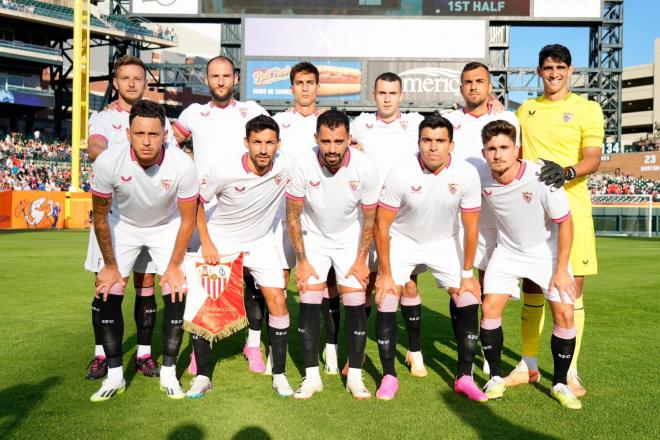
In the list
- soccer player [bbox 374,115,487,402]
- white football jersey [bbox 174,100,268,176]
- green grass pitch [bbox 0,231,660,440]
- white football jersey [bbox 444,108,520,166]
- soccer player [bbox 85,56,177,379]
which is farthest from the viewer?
white football jersey [bbox 174,100,268,176]

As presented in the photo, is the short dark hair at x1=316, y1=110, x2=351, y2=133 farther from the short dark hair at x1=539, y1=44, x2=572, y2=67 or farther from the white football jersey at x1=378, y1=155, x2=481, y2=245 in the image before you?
the short dark hair at x1=539, y1=44, x2=572, y2=67

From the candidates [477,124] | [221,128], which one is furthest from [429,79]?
[221,128]

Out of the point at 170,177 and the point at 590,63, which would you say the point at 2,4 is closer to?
the point at 590,63

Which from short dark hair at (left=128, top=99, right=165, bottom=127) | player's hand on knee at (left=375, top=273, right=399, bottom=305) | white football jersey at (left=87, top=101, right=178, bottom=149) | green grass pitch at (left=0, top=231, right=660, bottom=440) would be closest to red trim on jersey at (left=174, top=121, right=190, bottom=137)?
white football jersey at (left=87, top=101, right=178, bottom=149)

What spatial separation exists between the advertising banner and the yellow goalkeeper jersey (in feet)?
97.4

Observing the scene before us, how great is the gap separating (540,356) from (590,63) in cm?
3924

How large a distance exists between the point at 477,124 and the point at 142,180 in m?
2.91

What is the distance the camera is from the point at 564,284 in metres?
4.59

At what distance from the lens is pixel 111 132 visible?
5.33m

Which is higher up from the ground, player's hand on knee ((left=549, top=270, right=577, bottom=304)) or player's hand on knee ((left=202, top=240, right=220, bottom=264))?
player's hand on knee ((left=202, top=240, right=220, bottom=264))

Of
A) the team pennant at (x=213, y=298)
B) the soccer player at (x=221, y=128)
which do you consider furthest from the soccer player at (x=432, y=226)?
the soccer player at (x=221, y=128)

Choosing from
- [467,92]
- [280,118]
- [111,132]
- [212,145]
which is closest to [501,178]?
[467,92]

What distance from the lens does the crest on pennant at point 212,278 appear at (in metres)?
4.77

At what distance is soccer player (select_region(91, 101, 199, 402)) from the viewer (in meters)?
4.54
